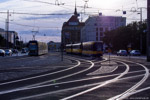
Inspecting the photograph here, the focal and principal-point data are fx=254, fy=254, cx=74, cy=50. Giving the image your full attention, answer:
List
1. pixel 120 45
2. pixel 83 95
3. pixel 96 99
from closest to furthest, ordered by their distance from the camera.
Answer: pixel 96 99 < pixel 83 95 < pixel 120 45

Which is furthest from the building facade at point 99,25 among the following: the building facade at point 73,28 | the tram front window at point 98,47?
the tram front window at point 98,47

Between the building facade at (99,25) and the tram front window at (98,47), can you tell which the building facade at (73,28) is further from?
the tram front window at (98,47)

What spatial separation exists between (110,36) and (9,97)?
277 feet

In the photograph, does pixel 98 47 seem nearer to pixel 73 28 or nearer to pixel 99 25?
pixel 99 25

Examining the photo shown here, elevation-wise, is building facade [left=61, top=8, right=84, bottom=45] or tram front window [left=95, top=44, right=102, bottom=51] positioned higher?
building facade [left=61, top=8, right=84, bottom=45]

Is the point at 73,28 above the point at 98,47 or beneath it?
above

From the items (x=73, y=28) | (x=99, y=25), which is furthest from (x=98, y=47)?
(x=73, y=28)

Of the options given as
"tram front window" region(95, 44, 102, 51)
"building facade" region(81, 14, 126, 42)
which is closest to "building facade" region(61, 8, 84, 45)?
"building facade" region(81, 14, 126, 42)

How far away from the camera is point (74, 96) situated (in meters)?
9.85

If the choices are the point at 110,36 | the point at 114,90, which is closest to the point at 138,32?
the point at 110,36

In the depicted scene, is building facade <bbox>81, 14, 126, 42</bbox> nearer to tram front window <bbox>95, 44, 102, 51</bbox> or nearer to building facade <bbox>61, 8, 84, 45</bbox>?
building facade <bbox>61, 8, 84, 45</bbox>

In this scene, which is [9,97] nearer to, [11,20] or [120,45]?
[11,20]

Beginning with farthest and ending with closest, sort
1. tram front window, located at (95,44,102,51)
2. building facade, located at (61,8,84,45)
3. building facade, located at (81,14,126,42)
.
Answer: building facade, located at (61,8,84,45) → building facade, located at (81,14,126,42) → tram front window, located at (95,44,102,51)

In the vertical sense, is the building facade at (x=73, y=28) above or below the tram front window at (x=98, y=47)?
above
